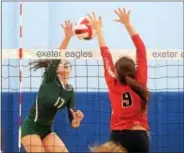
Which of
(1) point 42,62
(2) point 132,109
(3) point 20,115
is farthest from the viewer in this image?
(3) point 20,115

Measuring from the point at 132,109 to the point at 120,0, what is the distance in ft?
9.64

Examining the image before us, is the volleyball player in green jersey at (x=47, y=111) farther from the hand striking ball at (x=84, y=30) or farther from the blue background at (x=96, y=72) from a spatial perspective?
the blue background at (x=96, y=72)

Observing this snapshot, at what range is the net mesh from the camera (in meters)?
6.45

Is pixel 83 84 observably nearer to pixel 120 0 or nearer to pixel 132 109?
pixel 120 0

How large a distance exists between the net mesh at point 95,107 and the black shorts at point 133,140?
2.66 m

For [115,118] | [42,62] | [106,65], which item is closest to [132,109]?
[115,118]

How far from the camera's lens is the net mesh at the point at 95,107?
645 cm

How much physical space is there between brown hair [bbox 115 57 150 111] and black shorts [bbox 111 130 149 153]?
243 millimetres

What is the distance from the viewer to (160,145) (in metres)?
6.49

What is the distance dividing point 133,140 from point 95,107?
2.79m

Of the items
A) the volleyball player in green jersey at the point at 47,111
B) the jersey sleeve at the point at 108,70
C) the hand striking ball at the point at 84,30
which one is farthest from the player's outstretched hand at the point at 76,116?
the jersey sleeve at the point at 108,70

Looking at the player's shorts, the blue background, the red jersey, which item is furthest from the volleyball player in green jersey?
the blue background

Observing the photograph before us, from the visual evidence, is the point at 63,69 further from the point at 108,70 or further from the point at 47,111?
the point at 108,70

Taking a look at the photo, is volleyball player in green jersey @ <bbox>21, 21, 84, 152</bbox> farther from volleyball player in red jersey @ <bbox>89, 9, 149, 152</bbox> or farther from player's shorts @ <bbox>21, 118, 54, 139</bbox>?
volleyball player in red jersey @ <bbox>89, 9, 149, 152</bbox>
